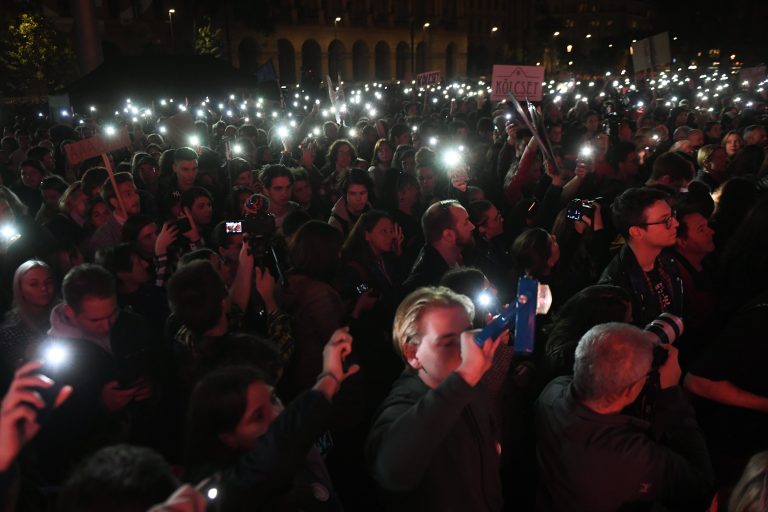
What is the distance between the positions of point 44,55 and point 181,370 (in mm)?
27478

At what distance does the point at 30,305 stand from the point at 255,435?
7.53 feet

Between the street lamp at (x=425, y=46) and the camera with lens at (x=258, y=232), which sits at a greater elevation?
the street lamp at (x=425, y=46)

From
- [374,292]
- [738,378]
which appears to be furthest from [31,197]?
[738,378]

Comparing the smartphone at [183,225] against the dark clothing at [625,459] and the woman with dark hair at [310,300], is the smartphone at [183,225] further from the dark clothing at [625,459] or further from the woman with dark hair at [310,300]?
the dark clothing at [625,459]

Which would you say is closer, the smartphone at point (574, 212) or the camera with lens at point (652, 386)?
the camera with lens at point (652, 386)

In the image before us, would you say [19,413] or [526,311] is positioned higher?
[526,311]

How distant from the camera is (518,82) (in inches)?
410

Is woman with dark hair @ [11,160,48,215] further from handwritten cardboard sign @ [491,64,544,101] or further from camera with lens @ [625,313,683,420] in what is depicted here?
camera with lens @ [625,313,683,420]

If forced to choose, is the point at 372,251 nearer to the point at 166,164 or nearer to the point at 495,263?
the point at 495,263

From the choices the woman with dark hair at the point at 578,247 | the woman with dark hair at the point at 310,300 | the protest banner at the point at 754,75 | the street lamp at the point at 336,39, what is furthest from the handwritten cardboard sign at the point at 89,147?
the street lamp at the point at 336,39

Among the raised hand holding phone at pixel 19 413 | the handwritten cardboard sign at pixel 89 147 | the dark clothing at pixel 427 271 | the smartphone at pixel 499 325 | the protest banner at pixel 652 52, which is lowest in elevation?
the dark clothing at pixel 427 271

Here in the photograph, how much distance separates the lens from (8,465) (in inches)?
72.4

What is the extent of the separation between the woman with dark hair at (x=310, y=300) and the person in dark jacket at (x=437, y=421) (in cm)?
108

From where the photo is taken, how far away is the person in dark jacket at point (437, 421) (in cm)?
208
